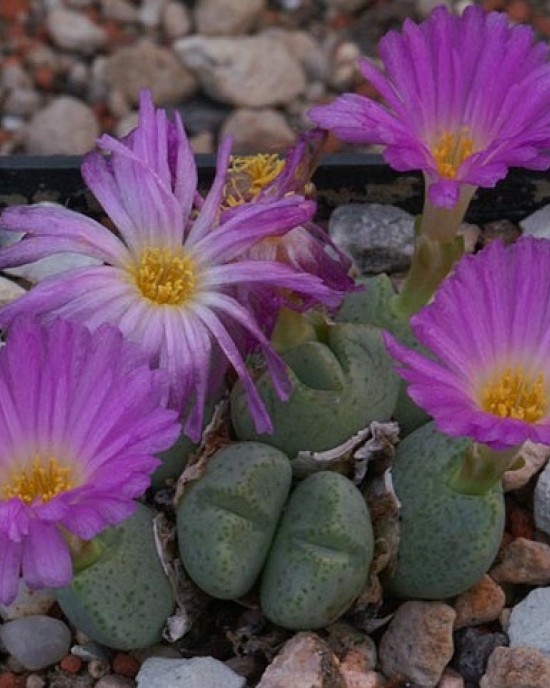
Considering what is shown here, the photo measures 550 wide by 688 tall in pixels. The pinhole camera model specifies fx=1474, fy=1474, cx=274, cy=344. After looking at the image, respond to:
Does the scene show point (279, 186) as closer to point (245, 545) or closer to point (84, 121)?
point (245, 545)

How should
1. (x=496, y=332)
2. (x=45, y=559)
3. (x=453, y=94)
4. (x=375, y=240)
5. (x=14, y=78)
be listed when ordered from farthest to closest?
(x=14, y=78), (x=375, y=240), (x=453, y=94), (x=496, y=332), (x=45, y=559)

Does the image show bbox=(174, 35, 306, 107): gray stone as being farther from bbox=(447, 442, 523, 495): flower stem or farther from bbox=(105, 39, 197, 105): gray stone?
bbox=(447, 442, 523, 495): flower stem

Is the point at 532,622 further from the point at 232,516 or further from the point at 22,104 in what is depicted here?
the point at 22,104

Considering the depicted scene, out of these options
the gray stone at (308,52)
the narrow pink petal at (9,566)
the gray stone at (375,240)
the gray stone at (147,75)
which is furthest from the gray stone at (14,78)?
the narrow pink petal at (9,566)

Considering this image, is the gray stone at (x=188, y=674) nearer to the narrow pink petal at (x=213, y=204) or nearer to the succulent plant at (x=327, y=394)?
the succulent plant at (x=327, y=394)

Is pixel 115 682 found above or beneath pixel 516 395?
beneath

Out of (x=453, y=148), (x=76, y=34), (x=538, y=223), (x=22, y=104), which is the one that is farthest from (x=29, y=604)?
(x=76, y=34)

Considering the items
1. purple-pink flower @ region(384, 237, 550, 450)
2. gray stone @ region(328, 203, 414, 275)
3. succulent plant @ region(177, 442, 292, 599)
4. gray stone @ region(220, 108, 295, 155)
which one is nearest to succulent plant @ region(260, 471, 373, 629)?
succulent plant @ region(177, 442, 292, 599)

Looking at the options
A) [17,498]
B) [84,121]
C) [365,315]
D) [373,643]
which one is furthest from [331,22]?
[17,498]
